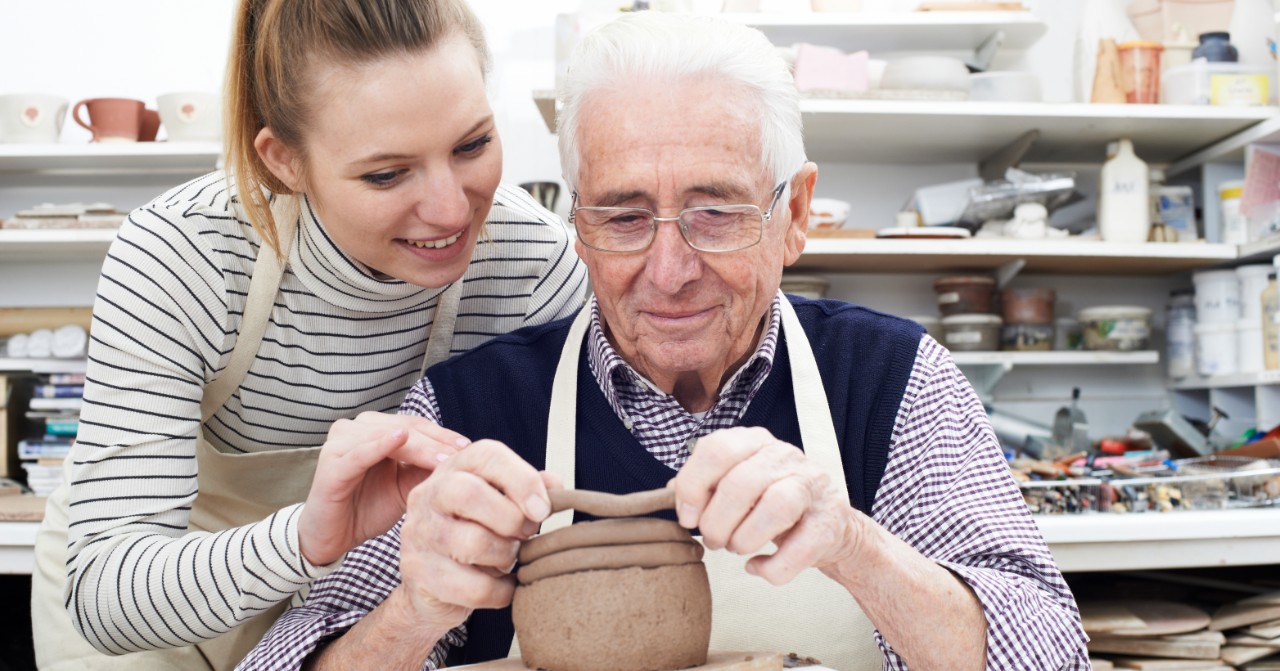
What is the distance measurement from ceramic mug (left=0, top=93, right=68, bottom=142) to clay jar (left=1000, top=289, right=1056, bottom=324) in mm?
2695

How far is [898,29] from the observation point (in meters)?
2.94

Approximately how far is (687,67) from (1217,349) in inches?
89.4

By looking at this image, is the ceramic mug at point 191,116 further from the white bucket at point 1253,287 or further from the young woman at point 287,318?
the white bucket at point 1253,287

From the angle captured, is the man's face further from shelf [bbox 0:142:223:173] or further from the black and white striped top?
shelf [bbox 0:142:223:173]

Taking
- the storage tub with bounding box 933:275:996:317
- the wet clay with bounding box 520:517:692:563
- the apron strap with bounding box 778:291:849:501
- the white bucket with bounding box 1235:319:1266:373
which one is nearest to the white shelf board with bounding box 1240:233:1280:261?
the white bucket with bounding box 1235:319:1266:373

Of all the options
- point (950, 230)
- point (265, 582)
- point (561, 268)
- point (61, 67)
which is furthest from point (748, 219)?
point (61, 67)

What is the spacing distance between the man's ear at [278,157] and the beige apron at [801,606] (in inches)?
20.3

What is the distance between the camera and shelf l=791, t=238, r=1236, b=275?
2709 mm

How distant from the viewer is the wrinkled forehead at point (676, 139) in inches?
45.7

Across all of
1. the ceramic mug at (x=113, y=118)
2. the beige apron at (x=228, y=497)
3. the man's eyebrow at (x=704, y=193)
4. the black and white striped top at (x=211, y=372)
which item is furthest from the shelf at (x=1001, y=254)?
the ceramic mug at (x=113, y=118)

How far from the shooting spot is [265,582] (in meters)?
1.20

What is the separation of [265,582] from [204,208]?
553 millimetres

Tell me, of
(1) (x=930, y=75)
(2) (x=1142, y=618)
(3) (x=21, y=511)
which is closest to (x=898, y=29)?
(1) (x=930, y=75)

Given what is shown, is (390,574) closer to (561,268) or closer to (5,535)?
(561,268)
